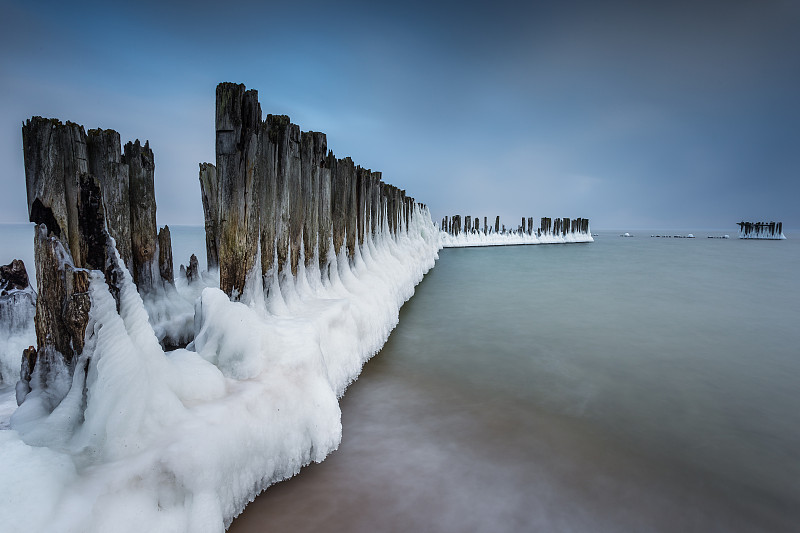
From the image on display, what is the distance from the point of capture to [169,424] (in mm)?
1465

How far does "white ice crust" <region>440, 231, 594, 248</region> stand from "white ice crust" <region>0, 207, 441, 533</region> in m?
20.1

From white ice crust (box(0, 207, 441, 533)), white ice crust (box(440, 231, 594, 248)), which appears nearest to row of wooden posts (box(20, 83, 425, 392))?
white ice crust (box(0, 207, 441, 533))

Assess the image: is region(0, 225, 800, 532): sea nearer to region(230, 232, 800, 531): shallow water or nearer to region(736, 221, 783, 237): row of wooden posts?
region(230, 232, 800, 531): shallow water

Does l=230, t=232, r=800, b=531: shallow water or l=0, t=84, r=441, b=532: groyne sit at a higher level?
l=0, t=84, r=441, b=532: groyne

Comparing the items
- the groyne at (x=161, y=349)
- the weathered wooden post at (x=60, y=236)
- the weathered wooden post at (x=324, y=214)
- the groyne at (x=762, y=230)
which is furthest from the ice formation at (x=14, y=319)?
the groyne at (x=762, y=230)

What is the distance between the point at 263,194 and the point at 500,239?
23230 millimetres

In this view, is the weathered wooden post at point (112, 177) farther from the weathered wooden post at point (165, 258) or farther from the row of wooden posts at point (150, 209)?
the weathered wooden post at point (165, 258)

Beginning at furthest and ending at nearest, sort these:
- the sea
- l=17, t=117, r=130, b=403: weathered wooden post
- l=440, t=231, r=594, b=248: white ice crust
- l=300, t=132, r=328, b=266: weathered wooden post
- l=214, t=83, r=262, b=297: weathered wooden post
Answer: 1. l=440, t=231, r=594, b=248: white ice crust
2. l=300, t=132, r=328, b=266: weathered wooden post
3. l=214, t=83, r=262, b=297: weathered wooden post
4. the sea
5. l=17, t=117, r=130, b=403: weathered wooden post

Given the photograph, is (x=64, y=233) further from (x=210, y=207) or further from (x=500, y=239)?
(x=500, y=239)

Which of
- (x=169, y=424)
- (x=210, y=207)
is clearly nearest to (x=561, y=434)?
(x=169, y=424)

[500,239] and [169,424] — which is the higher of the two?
[500,239]

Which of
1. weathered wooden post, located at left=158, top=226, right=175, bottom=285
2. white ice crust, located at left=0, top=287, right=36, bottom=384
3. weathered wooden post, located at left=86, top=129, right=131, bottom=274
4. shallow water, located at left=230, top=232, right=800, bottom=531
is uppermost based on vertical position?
weathered wooden post, located at left=86, top=129, right=131, bottom=274

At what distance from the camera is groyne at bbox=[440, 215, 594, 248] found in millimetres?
23092

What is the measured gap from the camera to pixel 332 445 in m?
2.13
